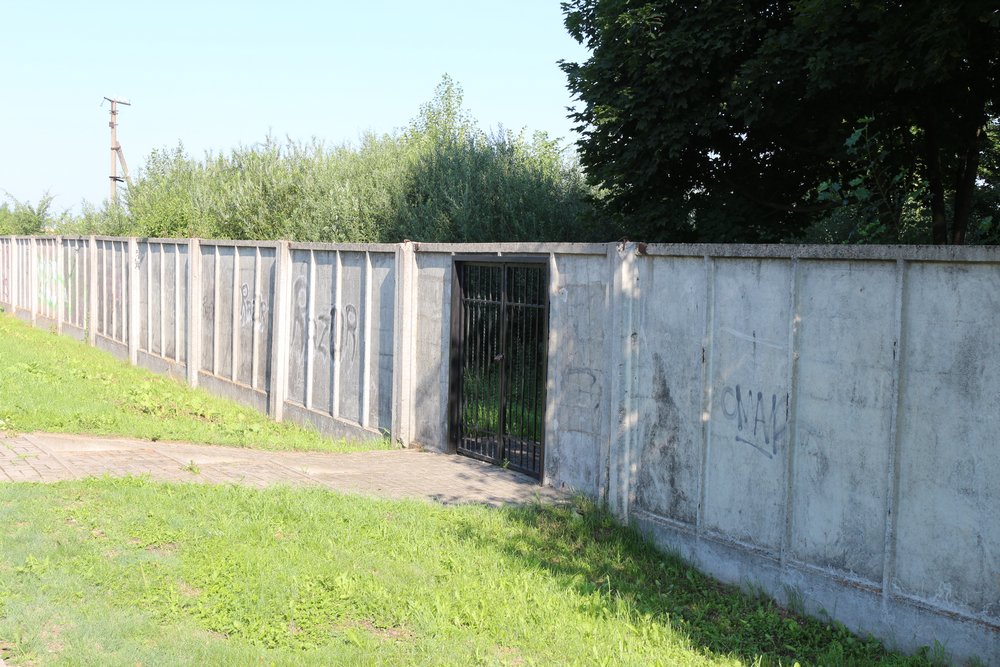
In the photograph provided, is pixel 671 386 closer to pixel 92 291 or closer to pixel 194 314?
pixel 194 314

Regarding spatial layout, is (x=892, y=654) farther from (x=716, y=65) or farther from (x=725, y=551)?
(x=716, y=65)

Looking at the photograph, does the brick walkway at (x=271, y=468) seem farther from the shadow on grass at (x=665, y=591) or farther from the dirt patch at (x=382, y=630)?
the dirt patch at (x=382, y=630)

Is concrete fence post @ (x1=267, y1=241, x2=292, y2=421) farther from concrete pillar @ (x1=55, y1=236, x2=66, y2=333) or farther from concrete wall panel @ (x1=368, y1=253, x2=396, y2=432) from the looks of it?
concrete pillar @ (x1=55, y1=236, x2=66, y2=333)

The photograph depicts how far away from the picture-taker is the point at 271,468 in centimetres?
942

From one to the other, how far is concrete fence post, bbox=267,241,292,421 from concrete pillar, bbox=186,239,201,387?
3369 millimetres

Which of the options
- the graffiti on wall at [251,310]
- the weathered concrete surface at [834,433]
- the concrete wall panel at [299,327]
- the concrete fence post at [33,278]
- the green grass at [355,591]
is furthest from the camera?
the concrete fence post at [33,278]

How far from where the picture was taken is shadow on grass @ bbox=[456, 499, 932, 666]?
5.35 meters

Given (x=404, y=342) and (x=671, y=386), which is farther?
(x=404, y=342)

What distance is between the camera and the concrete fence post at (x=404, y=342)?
35.6 ft

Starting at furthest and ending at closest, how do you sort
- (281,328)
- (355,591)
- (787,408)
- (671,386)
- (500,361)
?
(281,328), (500,361), (671,386), (787,408), (355,591)

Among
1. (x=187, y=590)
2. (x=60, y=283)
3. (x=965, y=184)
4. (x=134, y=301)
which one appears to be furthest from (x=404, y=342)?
(x=60, y=283)

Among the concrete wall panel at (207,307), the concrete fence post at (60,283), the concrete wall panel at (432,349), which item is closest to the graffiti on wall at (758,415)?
the concrete wall panel at (432,349)

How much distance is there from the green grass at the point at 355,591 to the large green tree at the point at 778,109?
6450mm

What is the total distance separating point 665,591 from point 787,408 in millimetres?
1511
